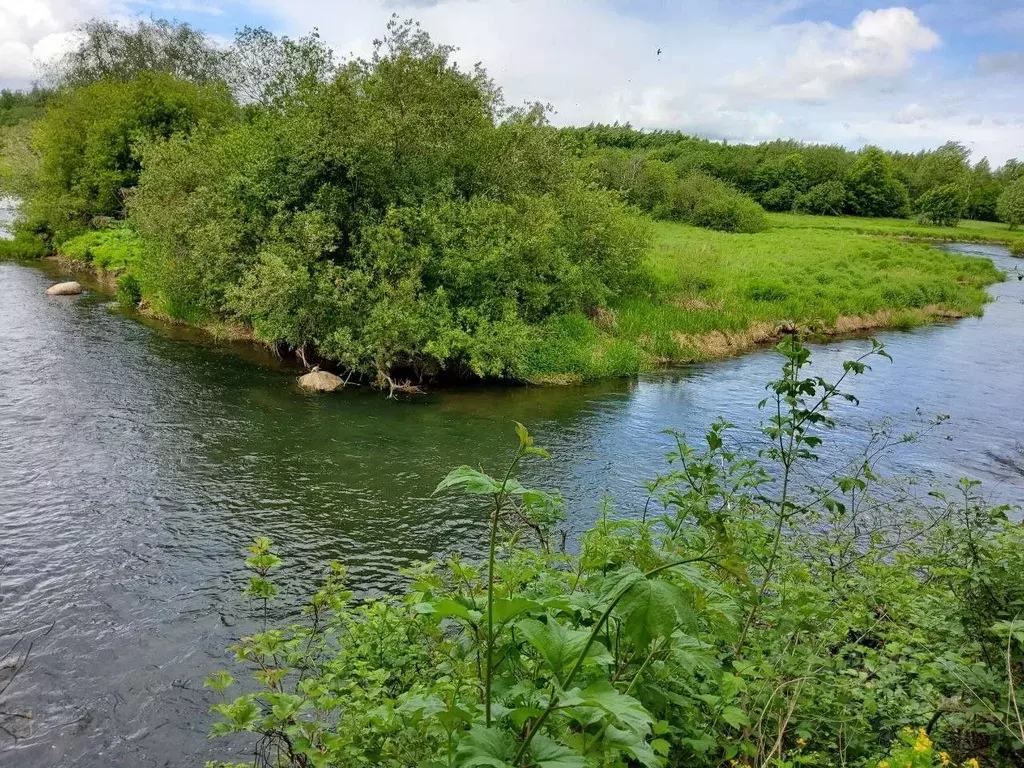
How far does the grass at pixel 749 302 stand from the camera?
Result: 26.4 m

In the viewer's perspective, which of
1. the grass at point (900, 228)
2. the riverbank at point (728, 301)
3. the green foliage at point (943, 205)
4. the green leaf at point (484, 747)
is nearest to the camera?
the green leaf at point (484, 747)

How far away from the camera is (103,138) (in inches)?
1602

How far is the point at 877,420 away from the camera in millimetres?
21109

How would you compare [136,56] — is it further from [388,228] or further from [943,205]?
[943,205]

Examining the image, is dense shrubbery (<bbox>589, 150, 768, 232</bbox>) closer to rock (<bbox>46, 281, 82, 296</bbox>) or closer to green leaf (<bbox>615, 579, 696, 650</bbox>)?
rock (<bbox>46, 281, 82, 296</bbox>)

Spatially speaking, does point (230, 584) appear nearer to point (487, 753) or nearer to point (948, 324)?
point (487, 753)

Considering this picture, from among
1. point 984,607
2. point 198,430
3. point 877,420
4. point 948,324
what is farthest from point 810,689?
point 948,324

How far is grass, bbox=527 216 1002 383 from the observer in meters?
26.4

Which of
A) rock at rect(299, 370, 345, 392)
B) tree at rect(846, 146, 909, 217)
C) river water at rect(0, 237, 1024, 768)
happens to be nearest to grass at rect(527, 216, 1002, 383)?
river water at rect(0, 237, 1024, 768)

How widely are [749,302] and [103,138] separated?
40.1 meters

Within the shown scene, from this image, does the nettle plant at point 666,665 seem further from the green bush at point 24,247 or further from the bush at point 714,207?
the bush at point 714,207

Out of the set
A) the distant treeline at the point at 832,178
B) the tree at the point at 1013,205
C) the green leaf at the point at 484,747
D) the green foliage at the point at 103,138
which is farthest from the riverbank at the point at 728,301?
the tree at the point at 1013,205

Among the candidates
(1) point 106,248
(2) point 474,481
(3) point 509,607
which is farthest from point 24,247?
(3) point 509,607

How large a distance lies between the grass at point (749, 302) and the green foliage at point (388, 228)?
2.31m
